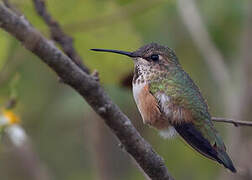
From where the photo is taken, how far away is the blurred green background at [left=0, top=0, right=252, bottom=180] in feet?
11.5

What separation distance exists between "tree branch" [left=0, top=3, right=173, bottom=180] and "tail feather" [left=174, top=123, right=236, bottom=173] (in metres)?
0.43

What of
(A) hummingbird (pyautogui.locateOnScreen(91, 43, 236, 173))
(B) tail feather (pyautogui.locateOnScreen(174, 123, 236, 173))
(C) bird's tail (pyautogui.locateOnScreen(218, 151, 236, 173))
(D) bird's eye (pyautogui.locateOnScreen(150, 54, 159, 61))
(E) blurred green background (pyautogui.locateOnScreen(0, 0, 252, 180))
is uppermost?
(E) blurred green background (pyautogui.locateOnScreen(0, 0, 252, 180))

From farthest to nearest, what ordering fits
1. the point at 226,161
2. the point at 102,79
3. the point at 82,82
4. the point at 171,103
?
the point at 102,79 < the point at 171,103 < the point at 226,161 < the point at 82,82

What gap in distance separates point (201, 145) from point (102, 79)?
1.17 m

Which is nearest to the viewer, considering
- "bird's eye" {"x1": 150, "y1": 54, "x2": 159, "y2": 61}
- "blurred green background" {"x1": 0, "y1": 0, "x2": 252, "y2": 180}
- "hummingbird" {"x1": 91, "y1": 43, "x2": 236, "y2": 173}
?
"hummingbird" {"x1": 91, "y1": 43, "x2": 236, "y2": 173}

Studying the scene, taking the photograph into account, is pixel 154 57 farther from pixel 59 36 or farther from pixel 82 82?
pixel 82 82

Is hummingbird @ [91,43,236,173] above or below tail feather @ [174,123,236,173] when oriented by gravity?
above

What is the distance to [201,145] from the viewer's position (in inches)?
96.3

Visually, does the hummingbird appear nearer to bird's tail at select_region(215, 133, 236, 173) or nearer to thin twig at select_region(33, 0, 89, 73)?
bird's tail at select_region(215, 133, 236, 173)

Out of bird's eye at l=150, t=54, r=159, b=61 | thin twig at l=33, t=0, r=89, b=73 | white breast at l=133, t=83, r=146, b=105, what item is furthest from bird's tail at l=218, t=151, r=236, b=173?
thin twig at l=33, t=0, r=89, b=73

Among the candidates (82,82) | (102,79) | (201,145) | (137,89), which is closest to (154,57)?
(137,89)

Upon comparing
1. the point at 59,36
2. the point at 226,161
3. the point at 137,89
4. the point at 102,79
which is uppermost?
the point at 59,36

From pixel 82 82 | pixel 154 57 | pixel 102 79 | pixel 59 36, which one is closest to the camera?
pixel 82 82

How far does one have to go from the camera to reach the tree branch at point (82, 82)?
1.46 m
